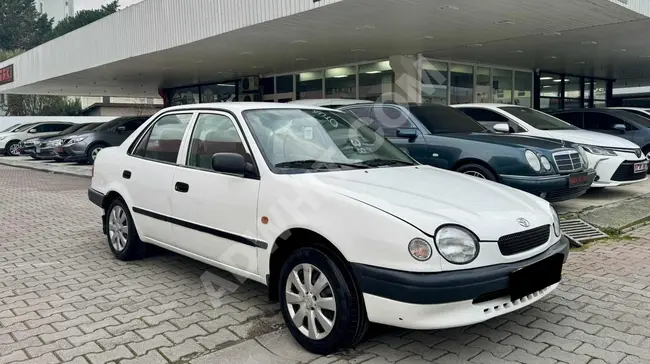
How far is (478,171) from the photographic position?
671 centimetres

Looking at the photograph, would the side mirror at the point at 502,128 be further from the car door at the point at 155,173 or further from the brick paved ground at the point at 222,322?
the car door at the point at 155,173

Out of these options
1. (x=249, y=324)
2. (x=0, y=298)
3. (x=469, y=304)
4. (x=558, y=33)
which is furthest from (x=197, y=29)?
(x=469, y=304)

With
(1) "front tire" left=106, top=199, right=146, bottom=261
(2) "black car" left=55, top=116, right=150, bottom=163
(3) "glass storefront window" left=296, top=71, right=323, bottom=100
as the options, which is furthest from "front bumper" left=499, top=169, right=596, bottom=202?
(3) "glass storefront window" left=296, top=71, right=323, bottom=100

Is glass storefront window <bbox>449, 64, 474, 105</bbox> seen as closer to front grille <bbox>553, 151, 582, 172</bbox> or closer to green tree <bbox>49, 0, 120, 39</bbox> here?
front grille <bbox>553, 151, 582, 172</bbox>

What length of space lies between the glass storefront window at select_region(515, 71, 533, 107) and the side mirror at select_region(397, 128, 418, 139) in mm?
14203

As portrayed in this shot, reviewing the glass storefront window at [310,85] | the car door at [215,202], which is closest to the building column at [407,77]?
the glass storefront window at [310,85]

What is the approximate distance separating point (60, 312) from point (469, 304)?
9.63ft

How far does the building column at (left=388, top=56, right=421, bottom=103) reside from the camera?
52.4 feet

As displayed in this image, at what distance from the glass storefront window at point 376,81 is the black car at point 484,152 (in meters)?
8.91

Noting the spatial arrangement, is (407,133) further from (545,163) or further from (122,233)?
(122,233)

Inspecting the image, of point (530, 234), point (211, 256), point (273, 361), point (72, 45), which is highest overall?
point (72, 45)

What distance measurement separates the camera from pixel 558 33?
41.7 ft

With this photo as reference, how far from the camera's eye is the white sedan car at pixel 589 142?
319 inches

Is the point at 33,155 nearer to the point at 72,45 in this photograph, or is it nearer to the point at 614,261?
the point at 72,45
